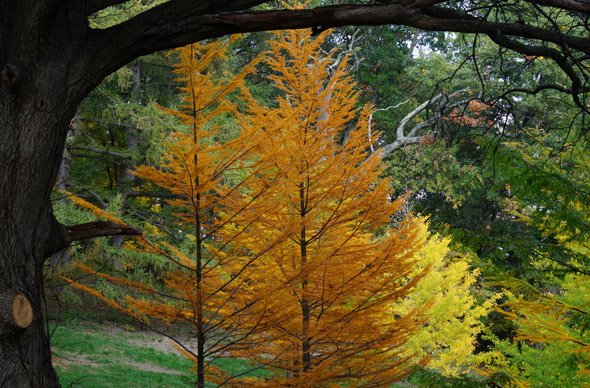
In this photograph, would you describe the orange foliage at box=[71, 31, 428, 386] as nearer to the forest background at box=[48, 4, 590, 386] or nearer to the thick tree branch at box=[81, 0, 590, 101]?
the forest background at box=[48, 4, 590, 386]

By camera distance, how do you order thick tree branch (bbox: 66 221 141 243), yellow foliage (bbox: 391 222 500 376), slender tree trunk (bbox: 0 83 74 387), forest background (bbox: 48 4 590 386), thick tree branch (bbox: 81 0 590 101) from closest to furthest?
slender tree trunk (bbox: 0 83 74 387)
thick tree branch (bbox: 81 0 590 101)
thick tree branch (bbox: 66 221 141 243)
forest background (bbox: 48 4 590 386)
yellow foliage (bbox: 391 222 500 376)

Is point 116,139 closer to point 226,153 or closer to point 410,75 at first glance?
point 410,75

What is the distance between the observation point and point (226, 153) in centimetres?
502

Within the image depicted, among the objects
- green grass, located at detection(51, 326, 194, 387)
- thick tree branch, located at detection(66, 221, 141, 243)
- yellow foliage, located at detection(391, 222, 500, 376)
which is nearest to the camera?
thick tree branch, located at detection(66, 221, 141, 243)

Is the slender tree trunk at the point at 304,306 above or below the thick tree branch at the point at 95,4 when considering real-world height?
below

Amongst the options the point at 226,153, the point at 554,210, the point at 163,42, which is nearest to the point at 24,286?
the point at 163,42

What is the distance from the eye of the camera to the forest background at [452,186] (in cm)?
654

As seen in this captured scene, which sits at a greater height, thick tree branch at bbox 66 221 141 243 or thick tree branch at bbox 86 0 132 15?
thick tree branch at bbox 86 0 132 15

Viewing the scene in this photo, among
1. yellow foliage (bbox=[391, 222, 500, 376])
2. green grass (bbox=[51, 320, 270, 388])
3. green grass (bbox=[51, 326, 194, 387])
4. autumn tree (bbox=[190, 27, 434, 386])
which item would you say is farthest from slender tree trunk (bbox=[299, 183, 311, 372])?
yellow foliage (bbox=[391, 222, 500, 376])

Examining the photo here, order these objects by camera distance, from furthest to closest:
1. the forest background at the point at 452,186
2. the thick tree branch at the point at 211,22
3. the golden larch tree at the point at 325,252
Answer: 1. the forest background at the point at 452,186
2. the golden larch tree at the point at 325,252
3. the thick tree branch at the point at 211,22

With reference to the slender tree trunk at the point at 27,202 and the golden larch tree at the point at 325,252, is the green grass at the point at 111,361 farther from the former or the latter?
the slender tree trunk at the point at 27,202

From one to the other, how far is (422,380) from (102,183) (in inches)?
627

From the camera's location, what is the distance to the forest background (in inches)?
257

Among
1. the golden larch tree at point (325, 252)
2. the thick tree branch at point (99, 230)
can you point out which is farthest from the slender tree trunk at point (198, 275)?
the thick tree branch at point (99, 230)
